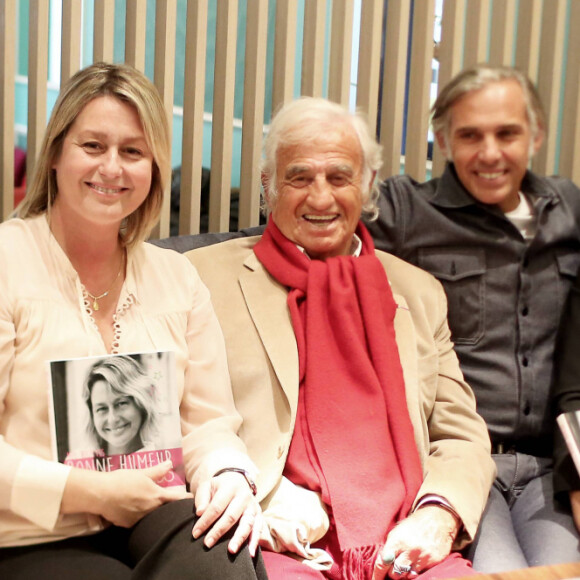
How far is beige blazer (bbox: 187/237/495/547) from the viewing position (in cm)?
202

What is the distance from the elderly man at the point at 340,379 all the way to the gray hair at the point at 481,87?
308mm

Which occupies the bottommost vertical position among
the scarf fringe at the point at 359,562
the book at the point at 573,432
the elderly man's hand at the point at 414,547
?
the scarf fringe at the point at 359,562

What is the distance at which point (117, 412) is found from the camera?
1.66 m

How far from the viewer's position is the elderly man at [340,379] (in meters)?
1.89

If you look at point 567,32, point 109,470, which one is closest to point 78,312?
point 109,470

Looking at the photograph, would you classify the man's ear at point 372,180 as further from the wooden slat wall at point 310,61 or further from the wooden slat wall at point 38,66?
the wooden slat wall at point 38,66

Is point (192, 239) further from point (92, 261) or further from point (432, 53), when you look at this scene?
point (432, 53)

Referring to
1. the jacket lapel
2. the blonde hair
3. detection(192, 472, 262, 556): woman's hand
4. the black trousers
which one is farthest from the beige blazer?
the blonde hair

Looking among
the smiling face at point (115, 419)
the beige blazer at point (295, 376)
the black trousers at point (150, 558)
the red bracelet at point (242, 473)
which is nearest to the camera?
the black trousers at point (150, 558)

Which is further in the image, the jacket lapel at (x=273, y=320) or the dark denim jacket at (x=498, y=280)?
the dark denim jacket at (x=498, y=280)

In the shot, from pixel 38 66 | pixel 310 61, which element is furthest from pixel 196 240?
pixel 310 61

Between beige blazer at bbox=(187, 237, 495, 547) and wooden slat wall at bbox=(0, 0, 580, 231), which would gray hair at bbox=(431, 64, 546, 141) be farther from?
beige blazer at bbox=(187, 237, 495, 547)

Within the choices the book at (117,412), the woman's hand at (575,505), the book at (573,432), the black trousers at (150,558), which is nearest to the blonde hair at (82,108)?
the book at (117,412)

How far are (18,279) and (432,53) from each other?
5.90 feet
